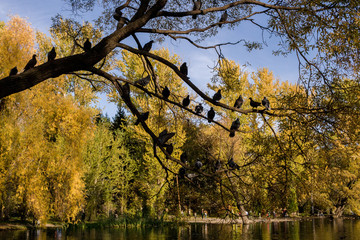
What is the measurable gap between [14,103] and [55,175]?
435 centimetres

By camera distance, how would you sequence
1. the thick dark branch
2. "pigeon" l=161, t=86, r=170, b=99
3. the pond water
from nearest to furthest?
the thick dark branch, "pigeon" l=161, t=86, r=170, b=99, the pond water

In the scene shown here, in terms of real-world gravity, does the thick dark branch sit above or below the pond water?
above

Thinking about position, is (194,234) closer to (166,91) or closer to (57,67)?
(166,91)

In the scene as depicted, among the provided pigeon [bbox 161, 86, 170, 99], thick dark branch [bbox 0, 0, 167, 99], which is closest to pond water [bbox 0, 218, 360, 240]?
pigeon [bbox 161, 86, 170, 99]

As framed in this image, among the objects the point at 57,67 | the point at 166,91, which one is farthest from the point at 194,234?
the point at 57,67

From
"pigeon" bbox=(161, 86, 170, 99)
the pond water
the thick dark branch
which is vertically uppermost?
the thick dark branch

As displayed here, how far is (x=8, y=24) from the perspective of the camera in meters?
17.1

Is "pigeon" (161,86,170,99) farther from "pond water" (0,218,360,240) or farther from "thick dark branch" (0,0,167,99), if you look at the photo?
"pond water" (0,218,360,240)

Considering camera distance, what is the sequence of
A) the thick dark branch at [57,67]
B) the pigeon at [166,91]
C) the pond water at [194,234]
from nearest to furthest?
the thick dark branch at [57,67] < the pigeon at [166,91] < the pond water at [194,234]

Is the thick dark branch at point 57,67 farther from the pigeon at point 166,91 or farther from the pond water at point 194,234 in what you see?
the pond water at point 194,234

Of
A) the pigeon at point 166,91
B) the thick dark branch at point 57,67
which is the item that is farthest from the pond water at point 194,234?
the thick dark branch at point 57,67

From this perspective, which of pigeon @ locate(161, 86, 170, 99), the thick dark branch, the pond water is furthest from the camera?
the pond water

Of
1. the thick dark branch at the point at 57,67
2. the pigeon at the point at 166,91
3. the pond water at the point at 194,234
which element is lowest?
the pond water at the point at 194,234

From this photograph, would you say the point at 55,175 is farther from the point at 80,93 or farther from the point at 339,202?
the point at 339,202
